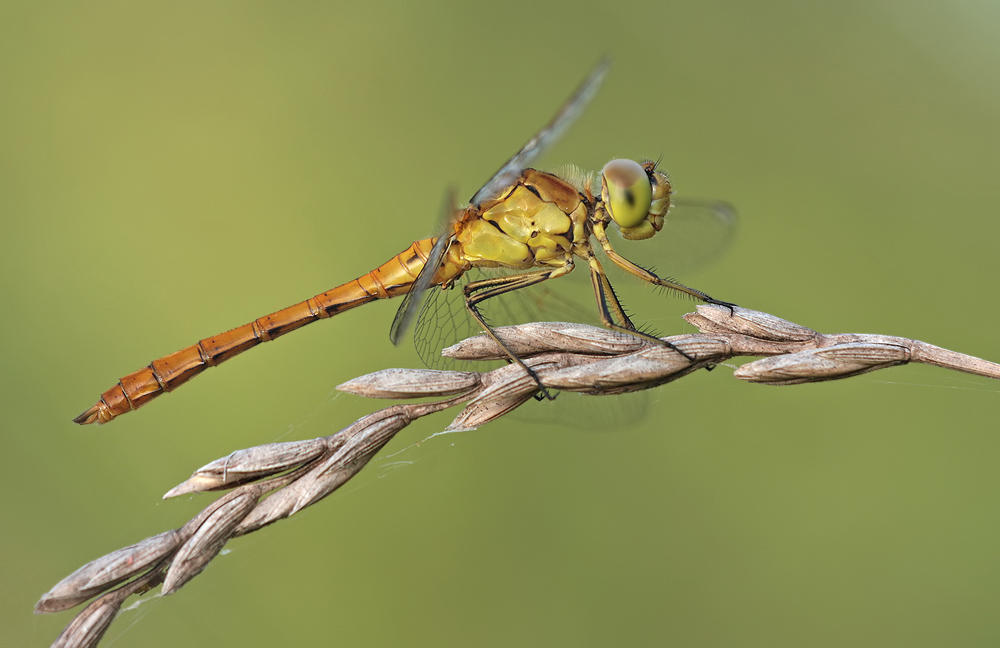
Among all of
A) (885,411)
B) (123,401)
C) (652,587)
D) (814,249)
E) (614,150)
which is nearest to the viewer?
(123,401)

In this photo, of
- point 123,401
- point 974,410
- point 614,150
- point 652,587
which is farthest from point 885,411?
point 123,401

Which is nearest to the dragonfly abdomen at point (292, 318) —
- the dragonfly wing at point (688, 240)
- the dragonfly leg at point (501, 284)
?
the dragonfly leg at point (501, 284)

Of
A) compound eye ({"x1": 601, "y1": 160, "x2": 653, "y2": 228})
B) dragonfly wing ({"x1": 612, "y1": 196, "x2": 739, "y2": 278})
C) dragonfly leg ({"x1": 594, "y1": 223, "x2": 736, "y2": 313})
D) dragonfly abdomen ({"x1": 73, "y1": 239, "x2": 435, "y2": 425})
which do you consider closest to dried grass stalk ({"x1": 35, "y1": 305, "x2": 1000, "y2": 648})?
dragonfly leg ({"x1": 594, "y1": 223, "x2": 736, "y2": 313})

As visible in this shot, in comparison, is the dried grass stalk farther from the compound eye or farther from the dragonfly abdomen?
the dragonfly abdomen

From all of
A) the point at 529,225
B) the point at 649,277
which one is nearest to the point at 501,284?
the point at 529,225

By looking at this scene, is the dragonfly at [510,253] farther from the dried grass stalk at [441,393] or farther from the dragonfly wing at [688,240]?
the dried grass stalk at [441,393]

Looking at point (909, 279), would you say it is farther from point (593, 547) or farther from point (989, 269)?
point (593, 547)

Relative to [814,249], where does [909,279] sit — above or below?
below

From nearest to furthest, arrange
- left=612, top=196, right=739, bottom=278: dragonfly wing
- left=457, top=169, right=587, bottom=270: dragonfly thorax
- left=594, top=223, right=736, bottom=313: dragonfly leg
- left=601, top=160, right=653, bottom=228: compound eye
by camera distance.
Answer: left=594, top=223, right=736, bottom=313: dragonfly leg < left=601, top=160, right=653, bottom=228: compound eye < left=457, top=169, right=587, bottom=270: dragonfly thorax < left=612, top=196, right=739, bottom=278: dragonfly wing
